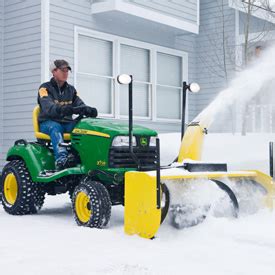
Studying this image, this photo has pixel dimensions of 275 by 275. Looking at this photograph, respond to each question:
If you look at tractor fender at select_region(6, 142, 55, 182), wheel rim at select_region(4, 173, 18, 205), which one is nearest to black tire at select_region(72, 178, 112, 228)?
tractor fender at select_region(6, 142, 55, 182)

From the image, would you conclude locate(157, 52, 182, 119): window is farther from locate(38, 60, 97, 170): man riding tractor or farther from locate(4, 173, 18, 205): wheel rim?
locate(4, 173, 18, 205): wheel rim

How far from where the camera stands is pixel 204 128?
6.70 metres

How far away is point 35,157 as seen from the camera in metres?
7.13

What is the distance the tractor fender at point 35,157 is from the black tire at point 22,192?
0.15m

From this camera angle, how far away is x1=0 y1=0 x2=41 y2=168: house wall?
11.7 m

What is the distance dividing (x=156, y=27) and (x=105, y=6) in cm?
214

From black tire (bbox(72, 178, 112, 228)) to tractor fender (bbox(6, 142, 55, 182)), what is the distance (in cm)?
88

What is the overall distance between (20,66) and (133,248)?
7.64m

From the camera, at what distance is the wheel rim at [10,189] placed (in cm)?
757

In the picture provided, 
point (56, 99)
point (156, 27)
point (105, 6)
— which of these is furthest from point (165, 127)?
point (56, 99)

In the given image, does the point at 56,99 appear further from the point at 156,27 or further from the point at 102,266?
the point at 156,27

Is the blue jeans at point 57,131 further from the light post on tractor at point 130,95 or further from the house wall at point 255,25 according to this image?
the house wall at point 255,25

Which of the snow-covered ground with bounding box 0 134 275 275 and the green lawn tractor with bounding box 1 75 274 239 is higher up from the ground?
the green lawn tractor with bounding box 1 75 274 239

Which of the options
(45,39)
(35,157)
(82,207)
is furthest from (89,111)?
(45,39)
